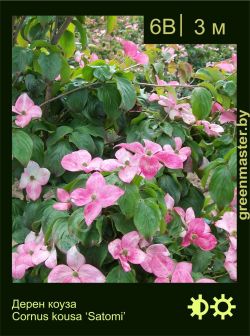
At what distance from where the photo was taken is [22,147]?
778 mm

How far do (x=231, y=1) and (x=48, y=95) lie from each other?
0.37 meters

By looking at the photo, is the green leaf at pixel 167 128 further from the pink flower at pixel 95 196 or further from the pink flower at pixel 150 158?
the pink flower at pixel 95 196

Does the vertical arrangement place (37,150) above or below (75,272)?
above

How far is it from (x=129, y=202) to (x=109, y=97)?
261 millimetres

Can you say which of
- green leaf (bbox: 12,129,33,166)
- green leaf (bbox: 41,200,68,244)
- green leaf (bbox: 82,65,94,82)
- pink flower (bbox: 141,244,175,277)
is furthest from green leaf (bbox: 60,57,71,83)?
pink flower (bbox: 141,244,175,277)

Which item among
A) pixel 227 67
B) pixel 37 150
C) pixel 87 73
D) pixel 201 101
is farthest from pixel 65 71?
pixel 227 67

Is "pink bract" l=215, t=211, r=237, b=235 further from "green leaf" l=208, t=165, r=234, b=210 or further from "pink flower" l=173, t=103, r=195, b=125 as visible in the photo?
"pink flower" l=173, t=103, r=195, b=125

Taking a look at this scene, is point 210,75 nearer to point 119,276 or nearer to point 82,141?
point 82,141

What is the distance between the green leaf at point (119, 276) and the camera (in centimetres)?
68

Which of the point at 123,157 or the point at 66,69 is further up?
the point at 66,69

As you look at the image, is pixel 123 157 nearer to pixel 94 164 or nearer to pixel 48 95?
pixel 94 164

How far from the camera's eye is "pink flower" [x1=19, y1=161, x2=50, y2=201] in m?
0.84
